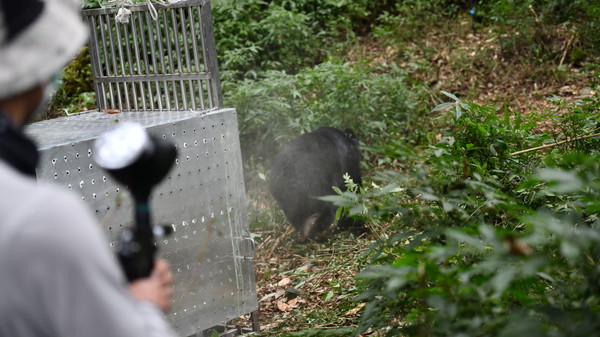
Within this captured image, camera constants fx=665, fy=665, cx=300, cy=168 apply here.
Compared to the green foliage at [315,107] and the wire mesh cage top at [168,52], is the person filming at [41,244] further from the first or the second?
the green foliage at [315,107]

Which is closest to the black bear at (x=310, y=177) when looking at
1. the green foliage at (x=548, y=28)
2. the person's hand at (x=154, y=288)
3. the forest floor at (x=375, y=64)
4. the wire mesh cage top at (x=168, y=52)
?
the forest floor at (x=375, y=64)

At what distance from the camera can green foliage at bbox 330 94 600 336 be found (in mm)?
1496

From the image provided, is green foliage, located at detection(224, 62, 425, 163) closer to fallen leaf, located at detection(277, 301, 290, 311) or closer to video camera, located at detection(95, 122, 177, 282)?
fallen leaf, located at detection(277, 301, 290, 311)

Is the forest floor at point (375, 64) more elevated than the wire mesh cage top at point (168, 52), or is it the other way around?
the wire mesh cage top at point (168, 52)

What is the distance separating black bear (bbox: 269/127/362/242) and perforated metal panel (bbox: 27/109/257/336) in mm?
2003

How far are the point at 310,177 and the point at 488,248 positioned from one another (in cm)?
365

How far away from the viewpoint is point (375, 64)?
938cm

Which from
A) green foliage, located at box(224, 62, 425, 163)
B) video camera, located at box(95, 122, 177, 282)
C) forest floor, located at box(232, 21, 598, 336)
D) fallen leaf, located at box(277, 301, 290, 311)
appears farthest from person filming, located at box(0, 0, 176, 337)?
green foliage, located at box(224, 62, 425, 163)

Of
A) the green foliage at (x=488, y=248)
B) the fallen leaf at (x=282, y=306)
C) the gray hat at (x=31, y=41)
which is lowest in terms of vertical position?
the fallen leaf at (x=282, y=306)

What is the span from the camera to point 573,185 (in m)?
1.50

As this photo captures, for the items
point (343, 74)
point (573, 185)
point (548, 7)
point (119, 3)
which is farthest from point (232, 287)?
point (548, 7)

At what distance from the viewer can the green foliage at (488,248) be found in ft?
4.91

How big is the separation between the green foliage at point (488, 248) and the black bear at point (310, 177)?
2369 mm

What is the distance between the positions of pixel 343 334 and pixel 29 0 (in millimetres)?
2282
